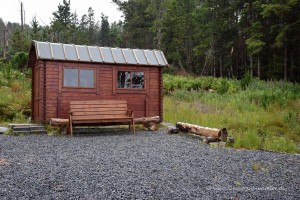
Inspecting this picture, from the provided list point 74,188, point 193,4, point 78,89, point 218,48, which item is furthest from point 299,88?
point 193,4

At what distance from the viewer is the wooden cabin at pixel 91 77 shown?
10.7m

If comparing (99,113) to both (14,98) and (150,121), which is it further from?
(14,98)

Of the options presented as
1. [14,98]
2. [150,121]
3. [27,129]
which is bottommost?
[27,129]

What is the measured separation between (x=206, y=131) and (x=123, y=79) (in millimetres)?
4234

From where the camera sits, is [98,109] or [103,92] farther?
[103,92]

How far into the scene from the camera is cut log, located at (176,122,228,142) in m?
8.28

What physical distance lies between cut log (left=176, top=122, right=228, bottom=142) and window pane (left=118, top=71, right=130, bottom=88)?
2.61 metres

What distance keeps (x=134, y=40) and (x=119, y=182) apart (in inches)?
1600

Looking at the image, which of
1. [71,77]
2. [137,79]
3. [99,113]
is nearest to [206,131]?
[99,113]

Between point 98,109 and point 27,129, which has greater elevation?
point 98,109

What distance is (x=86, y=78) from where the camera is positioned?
1123 cm

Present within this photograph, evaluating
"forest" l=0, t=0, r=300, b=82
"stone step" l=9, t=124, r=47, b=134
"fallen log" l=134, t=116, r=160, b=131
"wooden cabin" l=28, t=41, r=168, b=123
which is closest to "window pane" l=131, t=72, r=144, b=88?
"wooden cabin" l=28, t=41, r=168, b=123

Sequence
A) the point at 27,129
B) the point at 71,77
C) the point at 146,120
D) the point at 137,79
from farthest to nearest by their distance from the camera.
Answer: the point at 137,79 → the point at 146,120 → the point at 71,77 → the point at 27,129

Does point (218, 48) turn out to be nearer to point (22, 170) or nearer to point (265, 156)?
point (265, 156)
